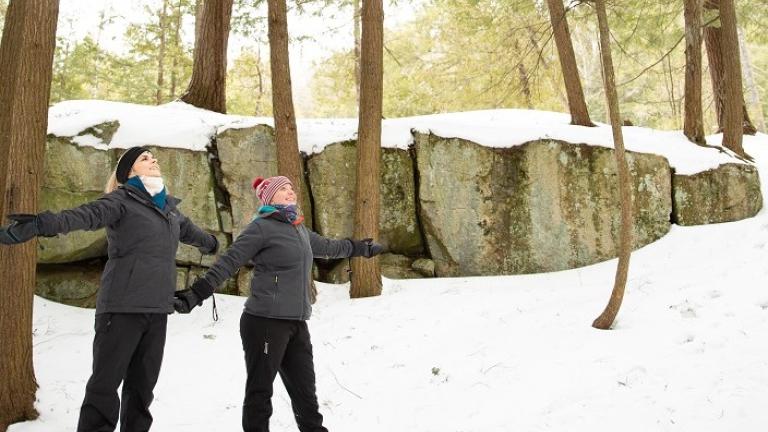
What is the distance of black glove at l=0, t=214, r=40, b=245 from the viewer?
9.84 feet

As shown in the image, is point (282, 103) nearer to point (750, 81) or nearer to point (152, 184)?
point (152, 184)

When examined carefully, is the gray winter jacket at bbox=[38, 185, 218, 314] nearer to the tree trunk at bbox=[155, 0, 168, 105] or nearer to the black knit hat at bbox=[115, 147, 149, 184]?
the black knit hat at bbox=[115, 147, 149, 184]

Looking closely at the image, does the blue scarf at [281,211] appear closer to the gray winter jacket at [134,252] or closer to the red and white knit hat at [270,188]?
the red and white knit hat at [270,188]

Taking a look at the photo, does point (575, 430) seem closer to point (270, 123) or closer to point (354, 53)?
point (270, 123)

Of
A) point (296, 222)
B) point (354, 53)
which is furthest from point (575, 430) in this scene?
point (354, 53)

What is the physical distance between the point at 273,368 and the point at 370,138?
5.27 meters

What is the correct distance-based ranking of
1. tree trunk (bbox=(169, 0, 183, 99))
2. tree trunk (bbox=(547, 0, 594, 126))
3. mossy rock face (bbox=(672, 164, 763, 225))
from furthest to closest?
tree trunk (bbox=(169, 0, 183, 99))
tree trunk (bbox=(547, 0, 594, 126))
mossy rock face (bbox=(672, 164, 763, 225))

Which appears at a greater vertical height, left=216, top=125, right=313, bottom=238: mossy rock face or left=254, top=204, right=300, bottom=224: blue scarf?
left=216, top=125, right=313, bottom=238: mossy rock face

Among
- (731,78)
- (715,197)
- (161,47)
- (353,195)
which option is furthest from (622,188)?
(161,47)

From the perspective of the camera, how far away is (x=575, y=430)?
4105 millimetres

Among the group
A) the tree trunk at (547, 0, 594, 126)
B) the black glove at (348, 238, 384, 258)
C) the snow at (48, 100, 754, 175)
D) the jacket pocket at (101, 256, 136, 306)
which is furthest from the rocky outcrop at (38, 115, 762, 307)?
the jacket pocket at (101, 256, 136, 306)

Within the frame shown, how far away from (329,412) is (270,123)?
5572mm

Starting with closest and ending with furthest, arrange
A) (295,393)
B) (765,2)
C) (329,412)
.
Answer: (295,393)
(329,412)
(765,2)

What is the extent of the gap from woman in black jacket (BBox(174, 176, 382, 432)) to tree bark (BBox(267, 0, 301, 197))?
4028mm
